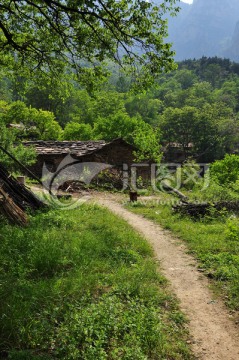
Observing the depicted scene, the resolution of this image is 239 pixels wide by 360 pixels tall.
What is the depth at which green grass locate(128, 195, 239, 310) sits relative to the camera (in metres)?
6.29

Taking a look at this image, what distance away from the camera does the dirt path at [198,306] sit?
439cm

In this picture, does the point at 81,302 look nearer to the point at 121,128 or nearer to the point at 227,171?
the point at 227,171

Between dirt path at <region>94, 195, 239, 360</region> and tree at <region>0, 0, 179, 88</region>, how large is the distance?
4.76m

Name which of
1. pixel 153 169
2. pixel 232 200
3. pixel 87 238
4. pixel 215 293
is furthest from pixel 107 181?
pixel 215 293

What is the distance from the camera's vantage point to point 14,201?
9047 millimetres

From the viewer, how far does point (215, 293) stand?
6023mm

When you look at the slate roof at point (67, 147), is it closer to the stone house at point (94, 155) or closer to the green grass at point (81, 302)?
the stone house at point (94, 155)

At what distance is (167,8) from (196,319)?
6.69 m

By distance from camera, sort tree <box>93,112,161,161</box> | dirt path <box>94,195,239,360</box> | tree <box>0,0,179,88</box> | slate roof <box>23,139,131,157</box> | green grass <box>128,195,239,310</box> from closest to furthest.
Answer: dirt path <box>94,195,239,360</box>
green grass <box>128,195,239,310</box>
tree <box>0,0,179,88</box>
slate roof <box>23,139,131,157</box>
tree <box>93,112,161,161</box>

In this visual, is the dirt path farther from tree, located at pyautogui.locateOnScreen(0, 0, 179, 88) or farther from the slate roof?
the slate roof

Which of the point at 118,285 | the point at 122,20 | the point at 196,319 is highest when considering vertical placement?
the point at 122,20

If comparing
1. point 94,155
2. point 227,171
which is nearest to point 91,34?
point 227,171

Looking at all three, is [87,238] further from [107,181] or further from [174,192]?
[107,181]

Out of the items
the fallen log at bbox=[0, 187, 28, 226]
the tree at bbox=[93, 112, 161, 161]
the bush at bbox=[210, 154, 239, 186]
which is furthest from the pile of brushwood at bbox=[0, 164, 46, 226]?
the tree at bbox=[93, 112, 161, 161]
